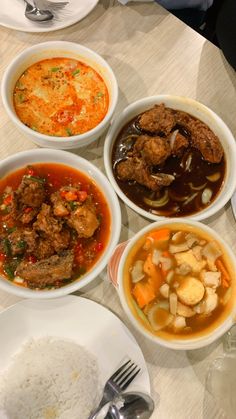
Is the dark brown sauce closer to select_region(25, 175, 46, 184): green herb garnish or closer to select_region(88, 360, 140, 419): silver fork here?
select_region(25, 175, 46, 184): green herb garnish

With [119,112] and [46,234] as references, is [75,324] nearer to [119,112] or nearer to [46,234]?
[46,234]

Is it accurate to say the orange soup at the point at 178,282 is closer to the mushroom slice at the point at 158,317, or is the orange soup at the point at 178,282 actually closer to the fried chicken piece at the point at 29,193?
the mushroom slice at the point at 158,317

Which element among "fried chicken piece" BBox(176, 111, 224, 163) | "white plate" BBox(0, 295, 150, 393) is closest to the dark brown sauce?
"fried chicken piece" BBox(176, 111, 224, 163)

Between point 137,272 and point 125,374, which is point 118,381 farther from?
point 137,272

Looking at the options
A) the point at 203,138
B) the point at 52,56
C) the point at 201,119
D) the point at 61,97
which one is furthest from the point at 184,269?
the point at 52,56

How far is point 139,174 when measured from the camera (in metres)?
1.92

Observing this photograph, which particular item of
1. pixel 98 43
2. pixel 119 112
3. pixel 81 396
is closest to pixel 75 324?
pixel 81 396

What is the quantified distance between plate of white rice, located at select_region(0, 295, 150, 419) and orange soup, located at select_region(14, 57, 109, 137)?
2.56 feet

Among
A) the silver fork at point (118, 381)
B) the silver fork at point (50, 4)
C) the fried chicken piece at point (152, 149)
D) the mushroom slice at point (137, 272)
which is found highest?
the silver fork at point (50, 4)

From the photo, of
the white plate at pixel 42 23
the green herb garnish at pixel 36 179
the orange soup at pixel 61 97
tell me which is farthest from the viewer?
the white plate at pixel 42 23

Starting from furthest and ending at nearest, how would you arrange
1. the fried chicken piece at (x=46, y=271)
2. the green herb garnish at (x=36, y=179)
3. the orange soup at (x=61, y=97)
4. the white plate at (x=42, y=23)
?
the white plate at (x=42, y=23) → the orange soup at (x=61, y=97) → the green herb garnish at (x=36, y=179) → the fried chicken piece at (x=46, y=271)

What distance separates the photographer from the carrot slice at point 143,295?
5.35 feet

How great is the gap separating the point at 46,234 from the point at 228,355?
912mm

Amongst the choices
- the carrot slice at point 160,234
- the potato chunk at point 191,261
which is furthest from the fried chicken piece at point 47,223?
the potato chunk at point 191,261
